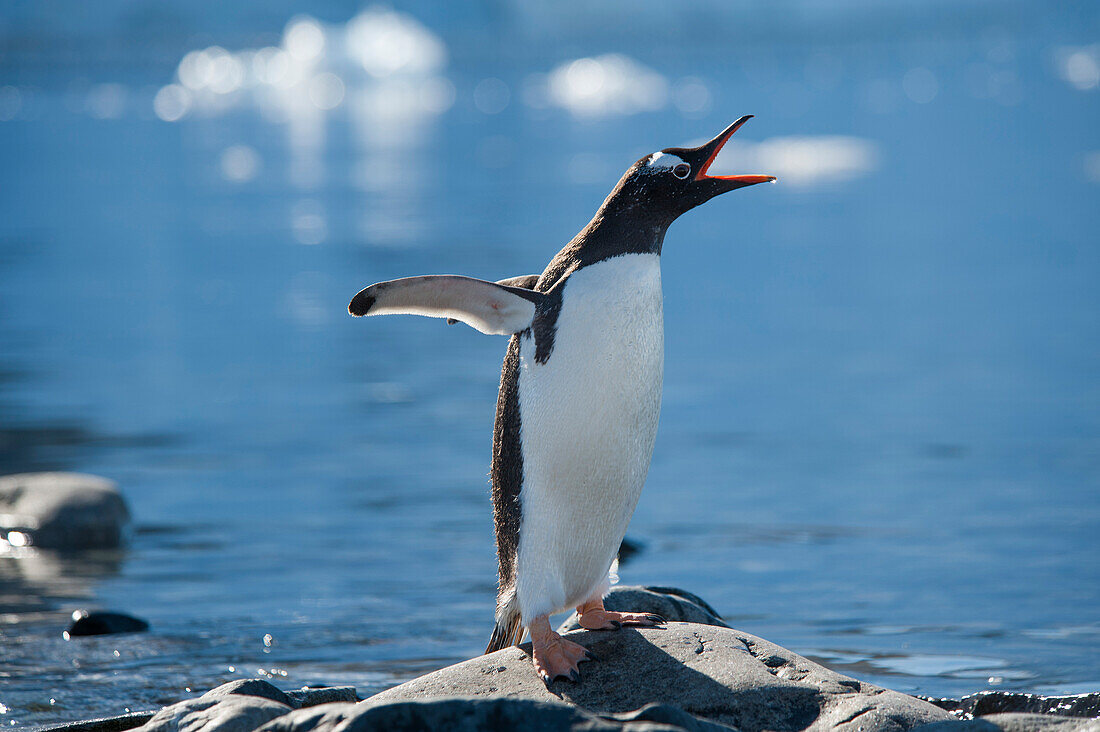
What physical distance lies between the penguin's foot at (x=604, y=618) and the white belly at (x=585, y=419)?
179 mm

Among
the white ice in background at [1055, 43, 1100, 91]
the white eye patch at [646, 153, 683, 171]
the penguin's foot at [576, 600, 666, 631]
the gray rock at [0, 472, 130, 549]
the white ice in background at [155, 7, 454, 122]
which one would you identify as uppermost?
the white ice in background at [155, 7, 454, 122]

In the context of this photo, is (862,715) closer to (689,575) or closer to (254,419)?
(689,575)

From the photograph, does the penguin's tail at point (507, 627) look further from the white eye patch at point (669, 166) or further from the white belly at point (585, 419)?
the white eye patch at point (669, 166)

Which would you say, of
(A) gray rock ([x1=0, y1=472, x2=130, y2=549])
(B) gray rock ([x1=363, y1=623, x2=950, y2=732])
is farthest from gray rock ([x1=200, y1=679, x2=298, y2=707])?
(A) gray rock ([x1=0, y1=472, x2=130, y2=549])

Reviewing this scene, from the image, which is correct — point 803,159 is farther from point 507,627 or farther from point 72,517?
point 507,627

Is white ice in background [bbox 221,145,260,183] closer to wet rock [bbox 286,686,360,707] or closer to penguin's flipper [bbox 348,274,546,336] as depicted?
wet rock [bbox 286,686,360,707]

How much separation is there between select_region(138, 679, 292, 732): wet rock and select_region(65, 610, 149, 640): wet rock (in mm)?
2451

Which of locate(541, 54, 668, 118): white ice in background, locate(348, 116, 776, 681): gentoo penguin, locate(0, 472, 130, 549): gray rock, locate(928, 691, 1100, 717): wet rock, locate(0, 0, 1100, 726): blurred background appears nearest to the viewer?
locate(348, 116, 776, 681): gentoo penguin

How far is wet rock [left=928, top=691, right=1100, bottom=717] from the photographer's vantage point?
4766mm

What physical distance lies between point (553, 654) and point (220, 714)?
42.6 inches

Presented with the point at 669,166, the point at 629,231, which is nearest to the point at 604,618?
the point at 629,231

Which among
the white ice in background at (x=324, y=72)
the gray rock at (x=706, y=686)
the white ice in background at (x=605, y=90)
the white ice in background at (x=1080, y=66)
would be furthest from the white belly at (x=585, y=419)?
the white ice in background at (x=324, y=72)

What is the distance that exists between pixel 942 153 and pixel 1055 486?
1222 inches

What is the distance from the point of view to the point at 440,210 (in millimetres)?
26984
